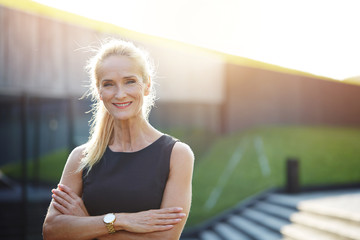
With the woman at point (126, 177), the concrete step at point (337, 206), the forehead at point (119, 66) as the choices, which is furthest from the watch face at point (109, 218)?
the concrete step at point (337, 206)

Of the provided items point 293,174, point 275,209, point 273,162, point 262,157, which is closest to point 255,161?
point 262,157

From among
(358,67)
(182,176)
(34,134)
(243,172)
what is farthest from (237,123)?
(182,176)

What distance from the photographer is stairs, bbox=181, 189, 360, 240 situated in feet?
24.0

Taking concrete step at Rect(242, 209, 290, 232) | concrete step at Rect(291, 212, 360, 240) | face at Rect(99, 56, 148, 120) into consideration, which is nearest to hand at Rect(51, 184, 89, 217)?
face at Rect(99, 56, 148, 120)

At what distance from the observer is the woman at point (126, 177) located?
5.45 feet

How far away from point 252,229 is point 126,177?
8027mm

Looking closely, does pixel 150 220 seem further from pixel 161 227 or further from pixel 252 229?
pixel 252 229

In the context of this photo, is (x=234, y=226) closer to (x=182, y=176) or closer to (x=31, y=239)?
(x=31, y=239)

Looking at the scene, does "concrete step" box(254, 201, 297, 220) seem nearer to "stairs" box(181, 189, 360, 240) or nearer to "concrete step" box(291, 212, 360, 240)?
"stairs" box(181, 189, 360, 240)

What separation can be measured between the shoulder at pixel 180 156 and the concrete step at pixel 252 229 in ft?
23.9

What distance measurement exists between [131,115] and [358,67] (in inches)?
92.1

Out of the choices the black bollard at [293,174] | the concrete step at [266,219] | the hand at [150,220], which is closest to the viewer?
the hand at [150,220]

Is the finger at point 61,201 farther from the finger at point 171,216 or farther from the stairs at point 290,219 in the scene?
the stairs at point 290,219

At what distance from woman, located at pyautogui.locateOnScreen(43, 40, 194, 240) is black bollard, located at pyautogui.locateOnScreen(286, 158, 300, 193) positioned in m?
9.49
